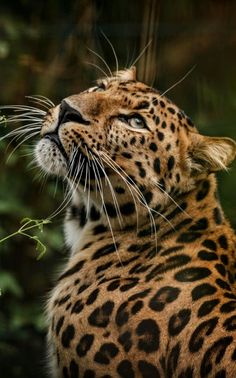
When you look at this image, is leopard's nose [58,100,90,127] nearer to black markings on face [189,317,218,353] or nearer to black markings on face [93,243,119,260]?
black markings on face [93,243,119,260]

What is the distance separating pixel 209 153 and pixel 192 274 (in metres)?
0.59

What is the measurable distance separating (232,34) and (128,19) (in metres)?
2.56

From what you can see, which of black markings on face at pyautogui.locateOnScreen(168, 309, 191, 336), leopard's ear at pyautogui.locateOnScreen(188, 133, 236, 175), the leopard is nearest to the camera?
black markings on face at pyautogui.locateOnScreen(168, 309, 191, 336)

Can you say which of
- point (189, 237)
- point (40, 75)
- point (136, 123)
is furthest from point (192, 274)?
point (40, 75)

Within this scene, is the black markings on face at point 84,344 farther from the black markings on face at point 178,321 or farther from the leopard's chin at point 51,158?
the leopard's chin at point 51,158

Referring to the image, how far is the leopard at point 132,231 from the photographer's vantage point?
4414 millimetres

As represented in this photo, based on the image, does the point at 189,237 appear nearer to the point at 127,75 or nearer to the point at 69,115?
the point at 69,115

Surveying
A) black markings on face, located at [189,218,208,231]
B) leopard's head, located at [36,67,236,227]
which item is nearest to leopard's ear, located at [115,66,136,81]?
leopard's head, located at [36,67,236,227]

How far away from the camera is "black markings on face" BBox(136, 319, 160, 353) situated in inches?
171

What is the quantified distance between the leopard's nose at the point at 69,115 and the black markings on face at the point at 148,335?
988mm

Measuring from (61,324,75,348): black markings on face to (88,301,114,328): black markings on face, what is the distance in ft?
0.31

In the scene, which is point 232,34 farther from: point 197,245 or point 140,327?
point 140,327

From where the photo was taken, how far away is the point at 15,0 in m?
9.36

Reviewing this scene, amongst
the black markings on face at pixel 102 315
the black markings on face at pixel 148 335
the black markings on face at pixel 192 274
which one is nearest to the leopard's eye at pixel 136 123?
the black markings on face at pixel 192 274
